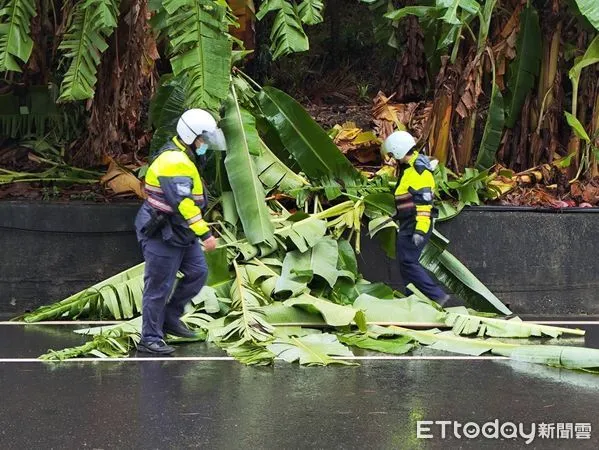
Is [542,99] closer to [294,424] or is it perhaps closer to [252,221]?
[252,221]

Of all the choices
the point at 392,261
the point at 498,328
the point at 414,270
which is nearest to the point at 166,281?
the point at 414,270

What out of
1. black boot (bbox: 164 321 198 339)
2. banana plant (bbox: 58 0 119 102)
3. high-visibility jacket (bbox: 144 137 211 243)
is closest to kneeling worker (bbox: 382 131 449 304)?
black boot (bbox: 164 321 198 339)

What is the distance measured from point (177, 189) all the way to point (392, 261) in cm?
340

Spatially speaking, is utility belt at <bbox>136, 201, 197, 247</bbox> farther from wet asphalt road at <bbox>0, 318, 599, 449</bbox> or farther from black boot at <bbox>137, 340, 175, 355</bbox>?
wet asphalt road at <bbox>0, 318, 599, 449</bbox>

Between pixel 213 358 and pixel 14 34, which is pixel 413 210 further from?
pixel 14 34

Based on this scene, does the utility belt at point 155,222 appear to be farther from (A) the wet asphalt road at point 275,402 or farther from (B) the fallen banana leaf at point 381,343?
(B) the fallen banana leaf at point 381,343

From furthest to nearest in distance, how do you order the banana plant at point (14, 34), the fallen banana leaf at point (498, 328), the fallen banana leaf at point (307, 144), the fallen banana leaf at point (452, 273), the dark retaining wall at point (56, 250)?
the fallen banana leaf at point (307, 144) < the dark retaining wall at point (56, 250) < the fallen banana leaf at point (452, 273) < the banana plant at point (14, 34) < the fallen banana leaf at point (498, 328)

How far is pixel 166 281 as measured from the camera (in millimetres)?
A: 7617

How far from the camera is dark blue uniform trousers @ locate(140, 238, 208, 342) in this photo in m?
7.57

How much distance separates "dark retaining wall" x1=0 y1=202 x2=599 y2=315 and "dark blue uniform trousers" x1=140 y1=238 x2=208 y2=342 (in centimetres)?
204

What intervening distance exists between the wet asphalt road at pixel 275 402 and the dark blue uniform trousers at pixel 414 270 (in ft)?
5.77

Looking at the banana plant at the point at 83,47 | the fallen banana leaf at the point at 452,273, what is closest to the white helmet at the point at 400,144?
the fallen banana leaf at the point at 452,273

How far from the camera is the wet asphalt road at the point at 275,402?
5.57m

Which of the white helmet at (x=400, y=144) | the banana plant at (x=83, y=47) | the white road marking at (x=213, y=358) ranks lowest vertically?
the white road marking at (x=213, y=358)
